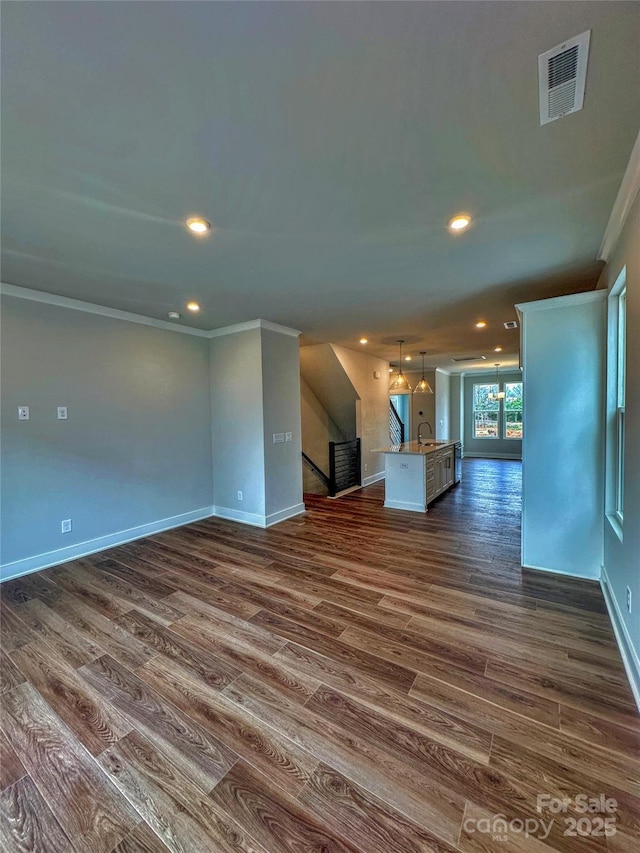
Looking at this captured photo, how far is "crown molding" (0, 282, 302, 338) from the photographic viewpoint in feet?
10.7

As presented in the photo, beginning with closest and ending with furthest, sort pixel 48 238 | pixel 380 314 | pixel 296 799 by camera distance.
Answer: pixel 296 799, pixel 48 238, pixel 380 314

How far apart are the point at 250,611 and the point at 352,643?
2.73 ft

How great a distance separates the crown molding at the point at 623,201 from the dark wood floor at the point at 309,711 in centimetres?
264

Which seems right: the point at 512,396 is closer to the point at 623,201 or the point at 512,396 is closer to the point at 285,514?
the point at 285,514

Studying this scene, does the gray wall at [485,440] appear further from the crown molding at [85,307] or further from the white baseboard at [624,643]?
the crown molding at [85,307]

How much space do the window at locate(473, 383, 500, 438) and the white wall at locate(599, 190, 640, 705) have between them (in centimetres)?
889

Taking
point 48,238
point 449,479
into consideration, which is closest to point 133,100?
point 48,238

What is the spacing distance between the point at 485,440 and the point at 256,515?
28.5ft

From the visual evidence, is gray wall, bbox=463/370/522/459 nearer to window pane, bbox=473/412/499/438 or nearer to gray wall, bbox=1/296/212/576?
window pane, bbox=473/412/499/438

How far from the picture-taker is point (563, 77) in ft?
4.14

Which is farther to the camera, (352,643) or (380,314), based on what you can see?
(380,314)

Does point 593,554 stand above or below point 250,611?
above

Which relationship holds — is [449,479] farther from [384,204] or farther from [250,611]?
[384,204]

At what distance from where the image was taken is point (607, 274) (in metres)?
2.82
